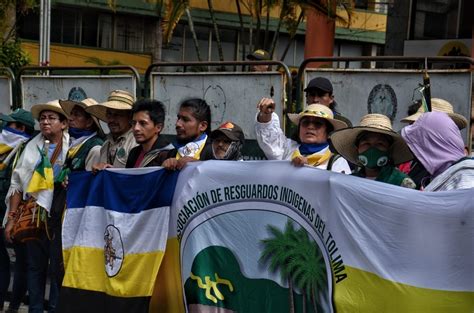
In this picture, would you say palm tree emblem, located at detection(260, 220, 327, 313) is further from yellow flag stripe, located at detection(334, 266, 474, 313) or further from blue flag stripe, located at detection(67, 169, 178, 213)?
blue flag stripe, located at detection(67, 169, 178, 213)

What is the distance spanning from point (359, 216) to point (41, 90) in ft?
20.3

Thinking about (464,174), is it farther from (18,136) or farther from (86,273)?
(18,136)

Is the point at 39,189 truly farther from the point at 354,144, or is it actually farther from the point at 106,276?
the point at 354,144

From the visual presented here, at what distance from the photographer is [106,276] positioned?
257 inches

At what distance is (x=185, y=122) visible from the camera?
655 centimetres

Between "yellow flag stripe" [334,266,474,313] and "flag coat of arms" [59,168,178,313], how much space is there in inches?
68.1

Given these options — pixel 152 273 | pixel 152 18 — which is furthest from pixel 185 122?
pixel 152 18

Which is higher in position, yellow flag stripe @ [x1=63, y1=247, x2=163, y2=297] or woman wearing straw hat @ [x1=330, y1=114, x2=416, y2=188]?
woman wearing straw hat @ [x1=330, y1=114, x2=416, y2=188]

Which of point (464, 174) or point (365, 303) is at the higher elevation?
point (464, 174)

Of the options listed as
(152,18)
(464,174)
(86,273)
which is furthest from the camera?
(152,18)

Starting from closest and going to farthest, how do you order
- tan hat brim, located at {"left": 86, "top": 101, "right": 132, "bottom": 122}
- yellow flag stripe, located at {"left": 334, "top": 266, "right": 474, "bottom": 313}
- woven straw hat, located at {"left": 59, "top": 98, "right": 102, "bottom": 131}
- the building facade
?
yellow flag stripe, located at {"left": 334, "top": 266, "right": 474, "bottom": 313}, tan hat brim, located at {"left": 86, "top": 101, "right": 132, "bottom": 122}, woven straw hat, located at {"left": 59, "top": 98, "right": 102, "bottom": 131}, the building facade

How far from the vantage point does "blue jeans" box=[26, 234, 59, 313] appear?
7.60 meters

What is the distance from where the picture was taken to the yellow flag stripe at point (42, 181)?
754cm

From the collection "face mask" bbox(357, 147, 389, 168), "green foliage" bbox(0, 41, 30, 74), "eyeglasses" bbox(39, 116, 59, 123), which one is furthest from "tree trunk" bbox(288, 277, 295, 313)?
"green foliage" bbox(0, 41, 30, 74)
